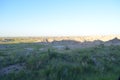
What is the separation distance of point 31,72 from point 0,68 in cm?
232

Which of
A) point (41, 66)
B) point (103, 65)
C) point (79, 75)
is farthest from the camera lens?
point (103, 65)

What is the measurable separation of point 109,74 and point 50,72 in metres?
3.17

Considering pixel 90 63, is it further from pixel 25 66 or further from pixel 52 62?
pixel 25 66

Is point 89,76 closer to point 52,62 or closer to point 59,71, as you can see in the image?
point 59,71

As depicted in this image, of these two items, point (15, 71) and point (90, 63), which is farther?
point (90, 63)

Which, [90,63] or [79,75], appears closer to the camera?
[79,75]

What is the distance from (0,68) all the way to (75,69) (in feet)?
14.2

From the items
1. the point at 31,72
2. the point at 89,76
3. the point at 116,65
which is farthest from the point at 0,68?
the point at 116,65

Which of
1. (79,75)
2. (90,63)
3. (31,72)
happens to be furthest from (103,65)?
(31,72)

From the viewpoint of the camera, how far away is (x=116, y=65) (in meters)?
13.8

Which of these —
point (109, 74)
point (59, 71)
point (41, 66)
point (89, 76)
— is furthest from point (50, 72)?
point (109, 74)

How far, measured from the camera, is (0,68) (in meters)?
12.4

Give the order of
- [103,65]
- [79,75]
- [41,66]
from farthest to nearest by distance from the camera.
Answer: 1. [103,65]
2. [41,66]
3. [79,75]

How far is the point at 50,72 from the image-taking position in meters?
11.1
